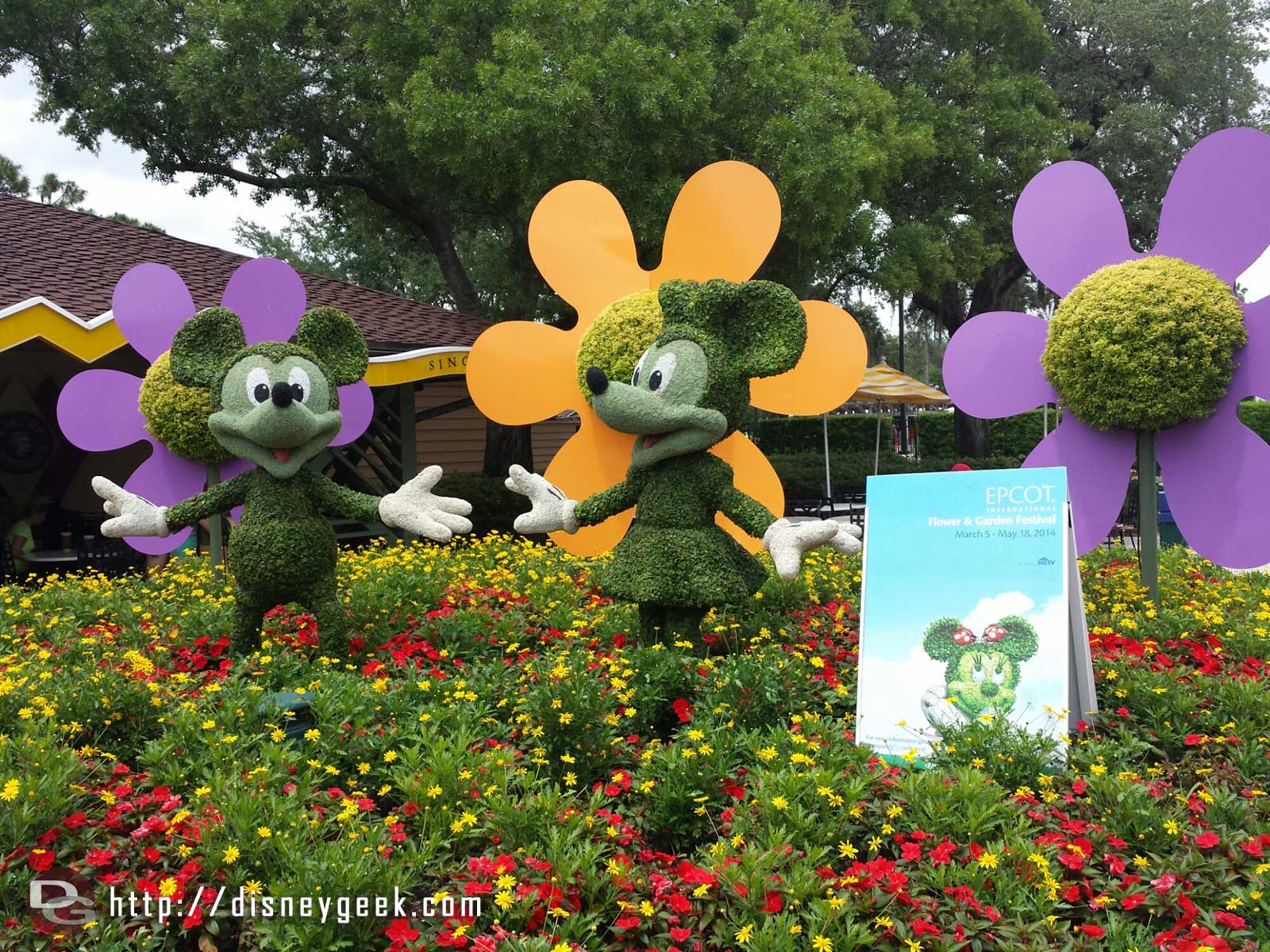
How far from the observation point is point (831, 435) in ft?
88.7

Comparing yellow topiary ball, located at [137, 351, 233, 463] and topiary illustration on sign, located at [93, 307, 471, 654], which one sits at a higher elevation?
yellow topiary ball, located at [137, 351, 233, 463]

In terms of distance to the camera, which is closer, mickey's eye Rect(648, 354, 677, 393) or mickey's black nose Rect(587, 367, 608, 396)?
mickey's black nose Rect(587, 367, 608, 396)

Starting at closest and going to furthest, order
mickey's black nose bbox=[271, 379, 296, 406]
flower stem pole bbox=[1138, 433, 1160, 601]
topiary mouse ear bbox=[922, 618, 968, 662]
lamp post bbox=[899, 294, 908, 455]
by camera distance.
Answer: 1. topiary mouse ear bbox=[922, 618, 968, 662]
2. mickey's black nose bbox=[271, 379, 296, 406]
3. flower stem pole bbox=[1138, 433, 1160, 601]
4. lamp post bbox=[899, 294, 908, 455]

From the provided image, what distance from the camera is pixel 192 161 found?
46.6ft

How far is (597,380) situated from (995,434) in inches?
968

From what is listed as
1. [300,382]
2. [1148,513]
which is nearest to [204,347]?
[300,382]

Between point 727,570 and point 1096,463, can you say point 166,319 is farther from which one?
point 1096,463

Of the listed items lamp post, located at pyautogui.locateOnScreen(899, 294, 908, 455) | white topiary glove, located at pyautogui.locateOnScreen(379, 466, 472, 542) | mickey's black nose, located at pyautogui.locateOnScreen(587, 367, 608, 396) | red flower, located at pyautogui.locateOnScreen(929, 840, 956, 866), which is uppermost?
lamp post, located at pyautogui.locateOnScreen(899, 294, 908, 455)

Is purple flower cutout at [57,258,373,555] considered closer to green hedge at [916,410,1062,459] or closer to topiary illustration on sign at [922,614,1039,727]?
topiary illustration on sign at [922,614,1039,727]

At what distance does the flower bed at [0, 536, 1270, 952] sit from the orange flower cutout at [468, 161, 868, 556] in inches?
62.8

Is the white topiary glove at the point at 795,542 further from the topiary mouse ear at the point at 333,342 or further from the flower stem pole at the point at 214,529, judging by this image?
the flower stem pole at the point at 214,529

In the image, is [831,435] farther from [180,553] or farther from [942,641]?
[942,641]

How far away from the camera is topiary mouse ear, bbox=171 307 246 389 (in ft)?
17.0

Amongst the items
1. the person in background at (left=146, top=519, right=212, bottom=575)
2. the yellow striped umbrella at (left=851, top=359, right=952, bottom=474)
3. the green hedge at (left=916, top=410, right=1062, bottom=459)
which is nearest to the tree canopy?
the yellow striped umbrella at (left=851, top=359, right=952, bottom=474)
